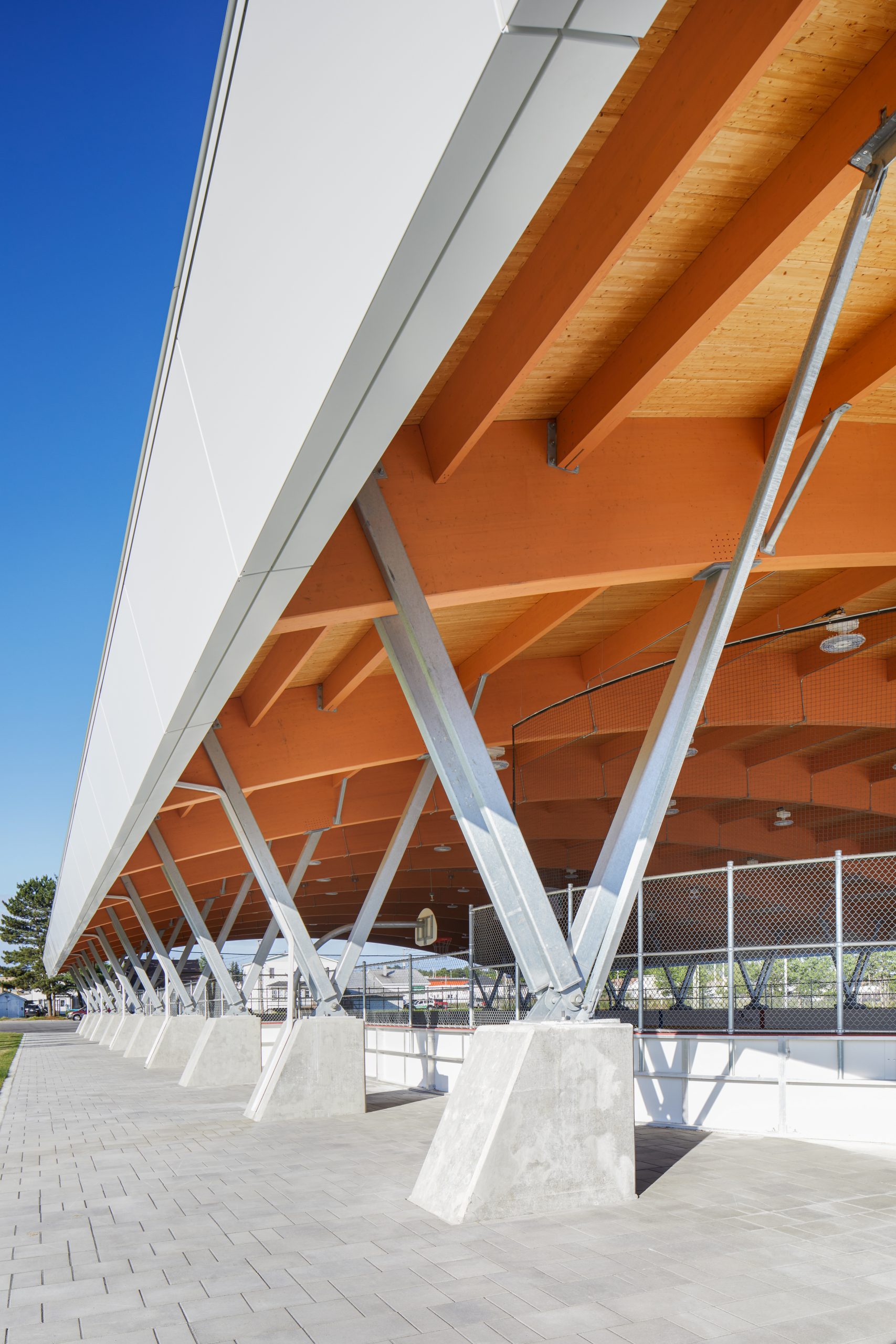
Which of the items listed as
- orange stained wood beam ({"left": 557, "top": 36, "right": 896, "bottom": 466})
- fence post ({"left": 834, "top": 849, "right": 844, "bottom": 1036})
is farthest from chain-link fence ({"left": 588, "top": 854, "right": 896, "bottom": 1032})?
orange stained wood beam ({"left": 557, "top": 36, "right": 896, "bottom": 466})

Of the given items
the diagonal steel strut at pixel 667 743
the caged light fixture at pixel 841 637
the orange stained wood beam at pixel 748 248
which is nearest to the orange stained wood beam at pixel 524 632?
the diagonal steel strut at pixel 667 743

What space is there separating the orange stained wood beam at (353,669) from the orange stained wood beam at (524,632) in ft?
4.13

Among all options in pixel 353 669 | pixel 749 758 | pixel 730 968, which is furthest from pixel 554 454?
pixel 749 758

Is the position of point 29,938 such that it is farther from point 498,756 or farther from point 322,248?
point 322,248

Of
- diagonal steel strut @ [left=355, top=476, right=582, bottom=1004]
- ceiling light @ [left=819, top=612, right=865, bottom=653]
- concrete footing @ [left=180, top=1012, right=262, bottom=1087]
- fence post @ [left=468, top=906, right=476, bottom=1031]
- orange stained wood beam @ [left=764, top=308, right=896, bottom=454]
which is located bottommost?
concrete footing @ [left=180, top=1012, right=262, bottom=1087]

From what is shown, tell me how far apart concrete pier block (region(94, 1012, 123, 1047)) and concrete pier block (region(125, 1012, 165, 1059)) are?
8.27 meters

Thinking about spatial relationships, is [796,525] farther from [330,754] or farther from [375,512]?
[330,754]

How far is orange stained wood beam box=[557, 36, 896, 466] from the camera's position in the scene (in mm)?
6031

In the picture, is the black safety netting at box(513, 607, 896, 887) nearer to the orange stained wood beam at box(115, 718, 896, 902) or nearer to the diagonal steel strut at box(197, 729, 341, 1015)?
the orange stained wood beam at box(115, 718, 896, 902)

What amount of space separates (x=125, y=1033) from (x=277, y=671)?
34.0 metres

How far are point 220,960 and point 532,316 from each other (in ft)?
62.1

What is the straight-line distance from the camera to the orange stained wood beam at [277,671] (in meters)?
11.7

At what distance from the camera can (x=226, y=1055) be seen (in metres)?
20.9

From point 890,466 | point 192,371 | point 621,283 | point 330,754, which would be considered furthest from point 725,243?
point 330,754
